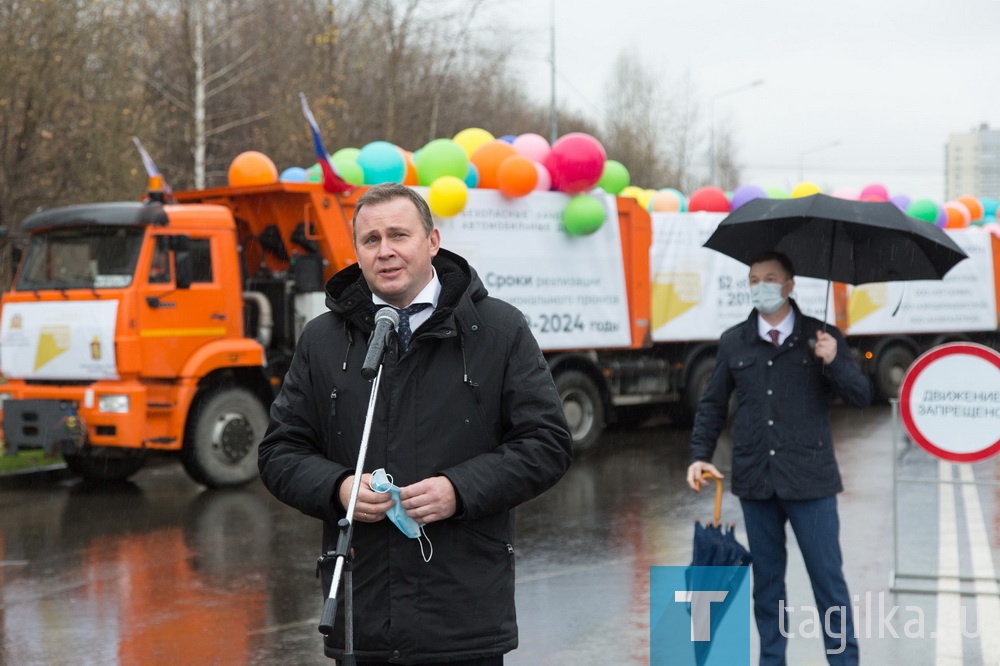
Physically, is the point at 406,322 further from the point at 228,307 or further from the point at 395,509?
the point at 228,307

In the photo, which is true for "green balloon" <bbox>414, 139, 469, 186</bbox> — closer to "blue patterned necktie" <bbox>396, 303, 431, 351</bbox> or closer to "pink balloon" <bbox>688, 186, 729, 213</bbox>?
"pink balloon" <bbox>688, 186, 729, 213</bbox>

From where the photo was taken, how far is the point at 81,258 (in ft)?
37.9

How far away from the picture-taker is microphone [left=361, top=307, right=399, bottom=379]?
2.99 m

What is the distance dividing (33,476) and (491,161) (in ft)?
19.1

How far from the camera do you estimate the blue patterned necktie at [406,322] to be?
3.23m

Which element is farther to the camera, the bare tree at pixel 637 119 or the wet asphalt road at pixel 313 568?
the bare tree at pixel 637 119

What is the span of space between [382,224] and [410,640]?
107 cm

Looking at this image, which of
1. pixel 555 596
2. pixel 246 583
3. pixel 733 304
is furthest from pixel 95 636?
pixel 733 304

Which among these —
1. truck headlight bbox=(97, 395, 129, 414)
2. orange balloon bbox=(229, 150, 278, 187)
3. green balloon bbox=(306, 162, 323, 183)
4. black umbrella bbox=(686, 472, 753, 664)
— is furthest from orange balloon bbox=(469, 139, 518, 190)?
black umbrella bbox=(686, 472, 753, 664)

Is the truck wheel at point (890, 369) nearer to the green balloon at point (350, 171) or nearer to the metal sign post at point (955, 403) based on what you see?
the green balloon at point (350, 171)

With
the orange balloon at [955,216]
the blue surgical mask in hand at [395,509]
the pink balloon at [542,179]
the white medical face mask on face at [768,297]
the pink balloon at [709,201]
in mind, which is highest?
the pink balloon at [542,179]

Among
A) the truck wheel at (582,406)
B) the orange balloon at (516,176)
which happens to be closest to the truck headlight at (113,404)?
the orange balloon at (516,176)

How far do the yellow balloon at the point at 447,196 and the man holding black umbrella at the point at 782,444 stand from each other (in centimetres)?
743

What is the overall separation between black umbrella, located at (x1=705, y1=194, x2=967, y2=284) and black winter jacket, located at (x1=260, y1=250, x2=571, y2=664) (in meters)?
2.62
